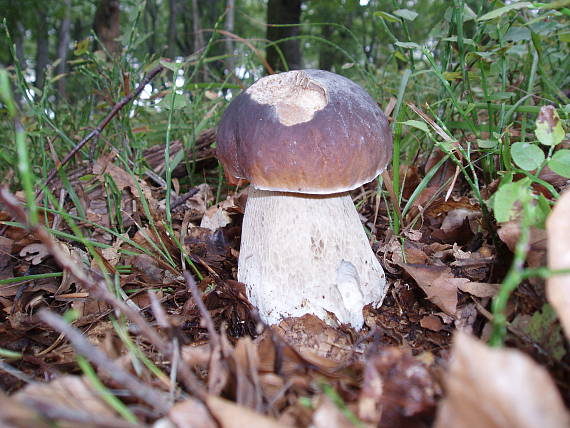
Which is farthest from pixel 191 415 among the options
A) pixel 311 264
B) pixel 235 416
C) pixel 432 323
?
pixel 432 323

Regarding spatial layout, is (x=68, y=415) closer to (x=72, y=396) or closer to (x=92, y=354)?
(x=92, y=354)

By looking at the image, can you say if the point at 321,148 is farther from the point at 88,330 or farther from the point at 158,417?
the point at 88,330

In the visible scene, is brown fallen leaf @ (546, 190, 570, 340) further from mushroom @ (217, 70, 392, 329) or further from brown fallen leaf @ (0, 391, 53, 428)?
brown fallen leaf @ (0, 391, 53, 428)

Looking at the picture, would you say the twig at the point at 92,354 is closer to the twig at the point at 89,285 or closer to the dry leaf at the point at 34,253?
the twig at the point at 89,285

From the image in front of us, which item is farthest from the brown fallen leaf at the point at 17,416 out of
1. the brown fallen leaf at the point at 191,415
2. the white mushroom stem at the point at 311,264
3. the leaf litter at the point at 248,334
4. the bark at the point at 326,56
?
the bark at the point at 326,56

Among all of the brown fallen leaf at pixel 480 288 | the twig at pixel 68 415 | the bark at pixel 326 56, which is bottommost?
the bark at pixel 326 56

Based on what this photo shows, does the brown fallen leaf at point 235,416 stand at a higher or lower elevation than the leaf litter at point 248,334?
higher
